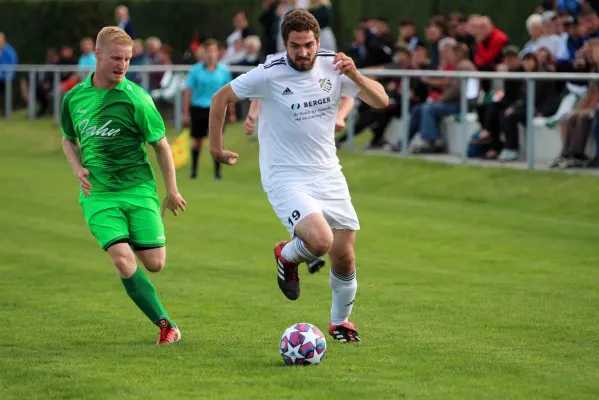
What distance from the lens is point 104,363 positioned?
26.1 ft

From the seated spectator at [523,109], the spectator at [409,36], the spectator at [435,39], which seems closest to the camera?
the seated spectator at [523,109]

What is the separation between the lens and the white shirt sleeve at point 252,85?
8.63 m

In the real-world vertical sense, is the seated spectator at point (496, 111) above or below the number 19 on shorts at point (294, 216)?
below

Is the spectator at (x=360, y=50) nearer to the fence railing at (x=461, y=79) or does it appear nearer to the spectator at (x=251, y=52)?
the fence railing at (x=461, y=79)

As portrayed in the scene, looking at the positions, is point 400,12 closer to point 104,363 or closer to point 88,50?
point 88,50

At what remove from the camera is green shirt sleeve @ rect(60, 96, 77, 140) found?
8.70 metres

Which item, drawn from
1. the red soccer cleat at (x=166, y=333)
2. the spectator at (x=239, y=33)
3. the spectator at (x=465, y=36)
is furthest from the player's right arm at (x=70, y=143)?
the spectator at (x=239, y=33)

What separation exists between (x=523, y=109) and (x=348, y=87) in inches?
375

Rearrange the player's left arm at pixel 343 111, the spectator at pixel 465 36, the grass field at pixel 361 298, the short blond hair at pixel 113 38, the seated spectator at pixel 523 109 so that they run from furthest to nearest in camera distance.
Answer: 1. the spectator at pixel 465 36
2. the seated spectator at pixel 523 109
3. the player's left arm at pixel 343 111
4. the short blond hair at pixel 113 38
5. the grass field at pixel 361 298

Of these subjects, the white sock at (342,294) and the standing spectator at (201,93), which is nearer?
the white sock at (342,294)

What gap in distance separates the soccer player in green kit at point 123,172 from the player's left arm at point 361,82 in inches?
50.0

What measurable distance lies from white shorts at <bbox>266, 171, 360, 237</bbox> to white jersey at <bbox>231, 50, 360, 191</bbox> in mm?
60

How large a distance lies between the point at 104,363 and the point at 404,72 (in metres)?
12.7

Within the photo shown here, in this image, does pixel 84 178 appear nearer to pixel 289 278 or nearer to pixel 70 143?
pixel 70 143
